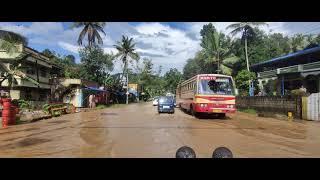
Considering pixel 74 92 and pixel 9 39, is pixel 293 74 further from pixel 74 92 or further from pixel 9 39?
pixel 74 92

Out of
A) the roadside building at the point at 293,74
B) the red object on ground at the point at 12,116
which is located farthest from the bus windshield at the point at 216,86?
the red object on ground at the point at 12,116

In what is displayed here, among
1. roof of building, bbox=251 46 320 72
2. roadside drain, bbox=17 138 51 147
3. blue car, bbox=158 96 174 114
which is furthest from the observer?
roof of building, bbox=251 46 320 72

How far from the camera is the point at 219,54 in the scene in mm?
56781

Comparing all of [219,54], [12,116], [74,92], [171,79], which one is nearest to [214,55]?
[219,54]

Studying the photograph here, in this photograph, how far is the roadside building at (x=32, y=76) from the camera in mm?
39156

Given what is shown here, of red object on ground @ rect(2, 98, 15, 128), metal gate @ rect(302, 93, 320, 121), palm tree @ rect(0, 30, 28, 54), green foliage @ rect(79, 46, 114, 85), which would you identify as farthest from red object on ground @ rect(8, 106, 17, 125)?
green foliage @ rect(79, 46, 114, 85)

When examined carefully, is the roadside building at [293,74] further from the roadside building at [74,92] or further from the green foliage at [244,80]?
the roadside building at [74,92]

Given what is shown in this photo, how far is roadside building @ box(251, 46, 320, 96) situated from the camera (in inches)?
1470

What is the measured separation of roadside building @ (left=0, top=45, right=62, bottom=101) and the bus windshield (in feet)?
55.5

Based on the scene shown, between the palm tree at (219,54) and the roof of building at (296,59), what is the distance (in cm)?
499

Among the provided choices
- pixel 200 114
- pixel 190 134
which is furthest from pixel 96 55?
pixel 190 134

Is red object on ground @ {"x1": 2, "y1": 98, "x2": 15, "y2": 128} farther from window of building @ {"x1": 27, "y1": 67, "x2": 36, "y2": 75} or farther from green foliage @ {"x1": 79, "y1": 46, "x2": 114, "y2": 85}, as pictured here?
green foliage @ {"x1": 79, "y1": 46, "x2": 114, "y2": 85}

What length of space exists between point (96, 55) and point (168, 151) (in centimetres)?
5848
